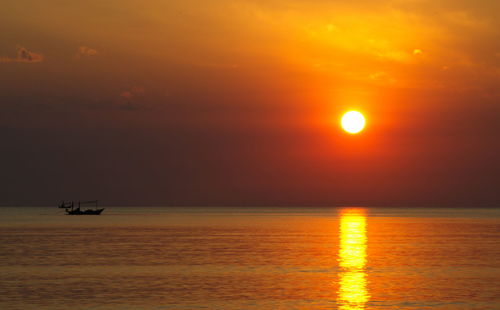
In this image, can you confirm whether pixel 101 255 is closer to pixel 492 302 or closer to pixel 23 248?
pixel 23 248

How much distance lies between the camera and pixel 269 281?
2379 inches

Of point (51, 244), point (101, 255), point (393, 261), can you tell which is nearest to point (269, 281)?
point (393, 261)

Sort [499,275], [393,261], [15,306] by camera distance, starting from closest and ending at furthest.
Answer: [15,306] → [499,275] → [393,261]

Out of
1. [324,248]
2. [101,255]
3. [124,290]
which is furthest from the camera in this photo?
[324,248]

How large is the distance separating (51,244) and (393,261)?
5448 cm

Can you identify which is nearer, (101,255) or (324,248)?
(101,255)

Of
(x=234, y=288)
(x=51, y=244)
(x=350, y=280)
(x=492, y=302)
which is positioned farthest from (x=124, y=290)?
(x=51, y=244)

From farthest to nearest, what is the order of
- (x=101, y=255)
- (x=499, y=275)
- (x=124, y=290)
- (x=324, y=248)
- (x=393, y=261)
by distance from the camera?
(x=324, y=248)
(x=101, y=255)
(x=393, y=261)
(x=499, y=275)
(x=124, y=290)

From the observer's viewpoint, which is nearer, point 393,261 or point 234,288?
point 234,288

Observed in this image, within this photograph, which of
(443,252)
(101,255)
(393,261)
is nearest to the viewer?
(393,261)

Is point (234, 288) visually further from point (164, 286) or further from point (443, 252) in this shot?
point (443, 252)

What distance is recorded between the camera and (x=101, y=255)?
87188mm

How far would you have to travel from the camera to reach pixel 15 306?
47.2m

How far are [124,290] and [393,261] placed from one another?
36688mm
